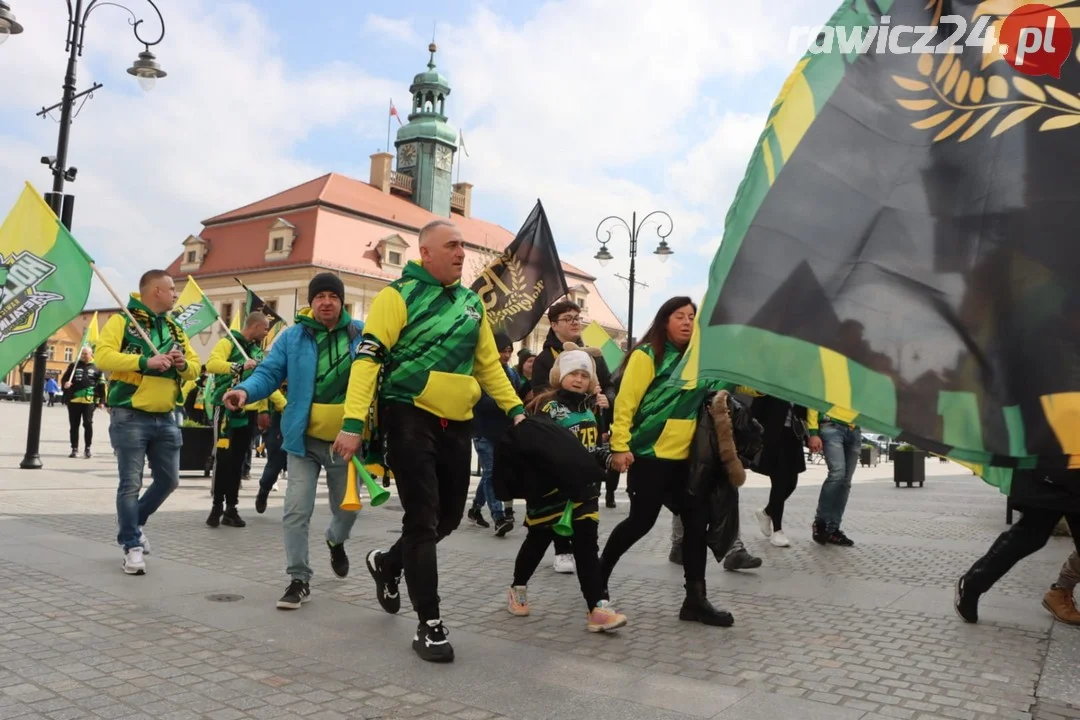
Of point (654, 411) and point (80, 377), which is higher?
point (80, 377)

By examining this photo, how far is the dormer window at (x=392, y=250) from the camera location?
6638cm

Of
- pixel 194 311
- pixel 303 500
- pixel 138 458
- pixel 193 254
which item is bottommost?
pixel 303 500

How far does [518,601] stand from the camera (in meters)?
5.32

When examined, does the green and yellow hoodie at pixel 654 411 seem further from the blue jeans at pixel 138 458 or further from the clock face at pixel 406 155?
the clock face at pixel 406 155

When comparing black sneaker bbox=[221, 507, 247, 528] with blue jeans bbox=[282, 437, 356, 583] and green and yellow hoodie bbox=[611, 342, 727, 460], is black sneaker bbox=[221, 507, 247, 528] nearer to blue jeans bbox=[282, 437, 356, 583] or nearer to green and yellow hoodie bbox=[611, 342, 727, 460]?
blue jeans bbox=[282, 437, 356, 583]

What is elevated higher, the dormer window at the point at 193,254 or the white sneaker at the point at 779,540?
the dormer window at the point at 193,254

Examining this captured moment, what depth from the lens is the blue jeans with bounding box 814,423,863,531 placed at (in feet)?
28.2

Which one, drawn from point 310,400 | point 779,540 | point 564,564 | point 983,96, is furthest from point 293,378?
point 779,540

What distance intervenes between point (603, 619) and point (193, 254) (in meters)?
72.7

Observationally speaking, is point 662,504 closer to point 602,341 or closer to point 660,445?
point 660,445

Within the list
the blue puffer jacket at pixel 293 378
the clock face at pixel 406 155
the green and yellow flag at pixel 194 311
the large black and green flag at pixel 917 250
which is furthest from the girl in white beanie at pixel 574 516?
the clock face at pixel 406 155

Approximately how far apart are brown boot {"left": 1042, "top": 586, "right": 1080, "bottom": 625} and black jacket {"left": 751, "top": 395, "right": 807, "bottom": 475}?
9.30 ft

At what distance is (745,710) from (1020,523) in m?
2.43

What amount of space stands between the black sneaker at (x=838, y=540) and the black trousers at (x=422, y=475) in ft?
16.7
